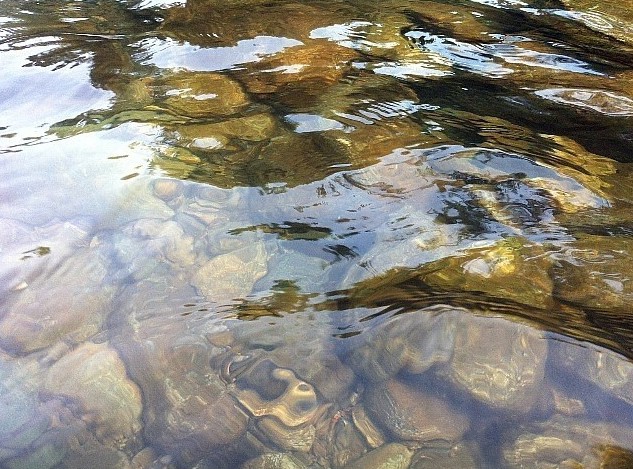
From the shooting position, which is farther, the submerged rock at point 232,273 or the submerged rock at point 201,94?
the submerged rock at point 201,94

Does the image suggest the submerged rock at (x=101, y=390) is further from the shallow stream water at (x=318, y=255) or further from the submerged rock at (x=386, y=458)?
the submerged rock at (x=386, y=458)

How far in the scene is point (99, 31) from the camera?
4.82m

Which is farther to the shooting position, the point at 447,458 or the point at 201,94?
the point at 201,94

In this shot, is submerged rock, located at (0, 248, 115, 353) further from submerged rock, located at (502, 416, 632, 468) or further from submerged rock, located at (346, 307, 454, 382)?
submerged rock, located at (502, 416, 632, 468)

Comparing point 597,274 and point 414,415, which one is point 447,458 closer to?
point 414,415

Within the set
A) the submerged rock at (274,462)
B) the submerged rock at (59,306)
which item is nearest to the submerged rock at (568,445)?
the submerged rock at (274,462)

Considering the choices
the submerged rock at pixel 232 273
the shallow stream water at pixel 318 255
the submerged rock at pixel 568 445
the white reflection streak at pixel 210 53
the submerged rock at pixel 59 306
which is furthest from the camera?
the white reflection streak at pixel 210 53

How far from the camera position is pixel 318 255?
8.16 ft

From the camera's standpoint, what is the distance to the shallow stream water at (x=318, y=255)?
1.86 meters

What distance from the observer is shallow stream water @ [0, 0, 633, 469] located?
186 centimetres

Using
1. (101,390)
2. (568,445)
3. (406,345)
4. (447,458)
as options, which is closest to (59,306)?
(101,390)

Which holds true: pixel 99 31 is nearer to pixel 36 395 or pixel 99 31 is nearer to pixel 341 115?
pixel 341 115

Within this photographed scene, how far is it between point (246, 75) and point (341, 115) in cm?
86

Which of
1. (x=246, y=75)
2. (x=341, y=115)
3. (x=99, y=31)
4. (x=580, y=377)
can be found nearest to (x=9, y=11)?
(x=99, y=31)
